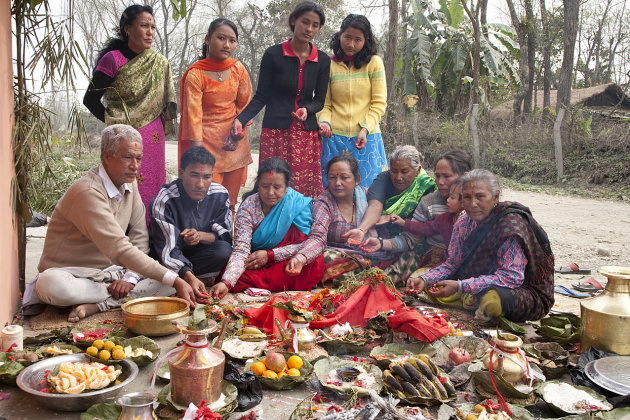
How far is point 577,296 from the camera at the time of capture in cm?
464

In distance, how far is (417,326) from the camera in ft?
10.6

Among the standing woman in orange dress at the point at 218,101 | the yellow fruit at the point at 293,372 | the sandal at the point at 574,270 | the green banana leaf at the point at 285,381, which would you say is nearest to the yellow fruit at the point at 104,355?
the green banana leaf at the point at 285,381

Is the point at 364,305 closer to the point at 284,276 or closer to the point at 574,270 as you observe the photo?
the point at 284,276

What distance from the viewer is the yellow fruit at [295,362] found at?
2900 millimetres

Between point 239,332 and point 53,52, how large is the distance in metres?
2.52

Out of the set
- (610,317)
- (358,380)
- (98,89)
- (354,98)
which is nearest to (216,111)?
(98,89)

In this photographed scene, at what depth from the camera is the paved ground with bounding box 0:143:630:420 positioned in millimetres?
2602

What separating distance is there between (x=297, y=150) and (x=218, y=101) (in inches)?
36.4

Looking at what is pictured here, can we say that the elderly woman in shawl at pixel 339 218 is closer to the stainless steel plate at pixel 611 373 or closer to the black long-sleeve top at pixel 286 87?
the black long-sleeve top at pixel 286 87

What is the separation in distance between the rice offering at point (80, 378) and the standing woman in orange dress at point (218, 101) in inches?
115

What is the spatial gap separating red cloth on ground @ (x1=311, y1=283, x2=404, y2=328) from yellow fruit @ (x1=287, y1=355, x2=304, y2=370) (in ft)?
2.07

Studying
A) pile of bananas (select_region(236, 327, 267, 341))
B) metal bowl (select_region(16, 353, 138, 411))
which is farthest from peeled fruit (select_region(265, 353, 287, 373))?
metal bowl (select_region(16, 353, 138, 411))

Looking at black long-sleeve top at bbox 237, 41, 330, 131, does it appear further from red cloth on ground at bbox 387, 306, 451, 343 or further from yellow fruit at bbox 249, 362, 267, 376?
yellow fruit at bbox 249, 362, 267, 376

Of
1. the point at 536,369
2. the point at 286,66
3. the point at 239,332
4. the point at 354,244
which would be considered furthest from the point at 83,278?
the point at 536,369
